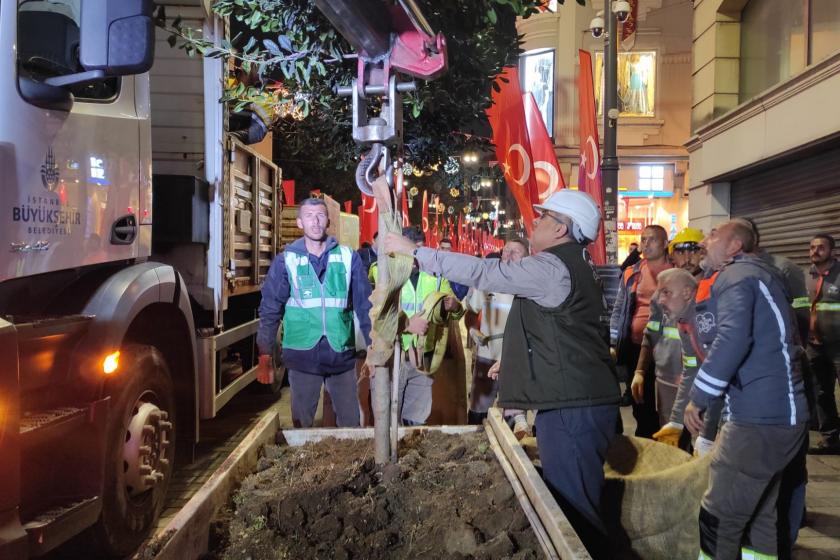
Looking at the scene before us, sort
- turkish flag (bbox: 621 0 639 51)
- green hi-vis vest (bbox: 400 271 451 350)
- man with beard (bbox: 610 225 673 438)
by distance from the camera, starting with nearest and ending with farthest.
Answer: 1. green hi-vis vest (bbox: 400 271 451 350)
2. man with beard (bbox: 610 225 673 438)
3. turkish flag (bbox: 621 0 639 51)

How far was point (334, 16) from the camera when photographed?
8.31ft

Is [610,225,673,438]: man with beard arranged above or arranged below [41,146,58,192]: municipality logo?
below

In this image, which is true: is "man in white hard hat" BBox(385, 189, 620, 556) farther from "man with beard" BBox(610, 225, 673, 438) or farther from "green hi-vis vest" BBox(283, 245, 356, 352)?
"man with beard" BBox(610, 225, 673, 438)

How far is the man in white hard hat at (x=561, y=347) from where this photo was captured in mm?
2791

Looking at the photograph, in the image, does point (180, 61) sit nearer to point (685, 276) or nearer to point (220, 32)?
point (220, 32)

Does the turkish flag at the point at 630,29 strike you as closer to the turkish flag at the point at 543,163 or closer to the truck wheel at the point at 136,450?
the turkish flag at the point at 543,163

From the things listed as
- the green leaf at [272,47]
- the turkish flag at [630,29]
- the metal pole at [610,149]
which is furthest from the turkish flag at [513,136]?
the turkish flag at [630,29]

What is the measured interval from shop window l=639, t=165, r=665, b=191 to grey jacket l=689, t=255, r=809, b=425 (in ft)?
70.0

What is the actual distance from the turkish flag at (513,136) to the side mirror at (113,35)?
5.39 meters

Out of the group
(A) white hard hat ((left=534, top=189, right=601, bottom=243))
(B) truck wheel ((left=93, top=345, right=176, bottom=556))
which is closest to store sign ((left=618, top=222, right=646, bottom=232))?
(A) white hard hat ((left=534, top=189, right=601, bottom=243))

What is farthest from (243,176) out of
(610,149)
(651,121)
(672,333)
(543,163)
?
(651,121)

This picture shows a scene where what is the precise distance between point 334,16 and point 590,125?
7373mm

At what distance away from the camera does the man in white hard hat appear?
279 cm

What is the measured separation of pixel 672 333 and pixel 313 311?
8.98 feet
